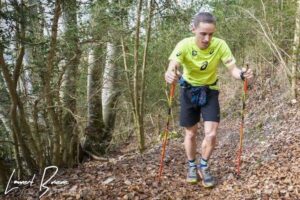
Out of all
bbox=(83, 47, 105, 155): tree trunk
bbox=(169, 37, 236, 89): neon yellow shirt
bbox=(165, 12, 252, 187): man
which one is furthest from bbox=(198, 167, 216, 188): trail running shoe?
bbox=(83, 47, 105, 155): tree trunk

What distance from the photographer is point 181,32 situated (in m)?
11.6

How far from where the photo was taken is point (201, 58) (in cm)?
510

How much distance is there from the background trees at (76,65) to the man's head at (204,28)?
2.04 m

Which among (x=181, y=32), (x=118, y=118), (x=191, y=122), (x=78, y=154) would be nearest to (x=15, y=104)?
(x=191, y=122)

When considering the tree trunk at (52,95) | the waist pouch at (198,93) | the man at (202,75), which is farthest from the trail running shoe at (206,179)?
the tree trunk at (52,95)

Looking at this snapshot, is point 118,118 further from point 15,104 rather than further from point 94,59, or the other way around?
point 15,104

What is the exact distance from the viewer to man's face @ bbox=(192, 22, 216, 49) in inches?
194

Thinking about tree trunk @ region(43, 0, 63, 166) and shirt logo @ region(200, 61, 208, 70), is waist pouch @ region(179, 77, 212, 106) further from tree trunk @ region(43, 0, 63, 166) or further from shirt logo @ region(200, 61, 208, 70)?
tree trunk @ region(43, 0, 63, 166)

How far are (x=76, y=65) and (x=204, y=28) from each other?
3719 millimetres

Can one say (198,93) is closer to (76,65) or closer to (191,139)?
(191,139)

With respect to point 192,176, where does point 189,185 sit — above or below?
Result: below

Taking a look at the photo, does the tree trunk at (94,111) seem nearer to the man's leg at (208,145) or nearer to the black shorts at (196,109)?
the black shorts at (196,109)

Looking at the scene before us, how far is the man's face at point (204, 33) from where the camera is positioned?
4.93 m

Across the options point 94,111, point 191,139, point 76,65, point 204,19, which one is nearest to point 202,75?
point 204,19
